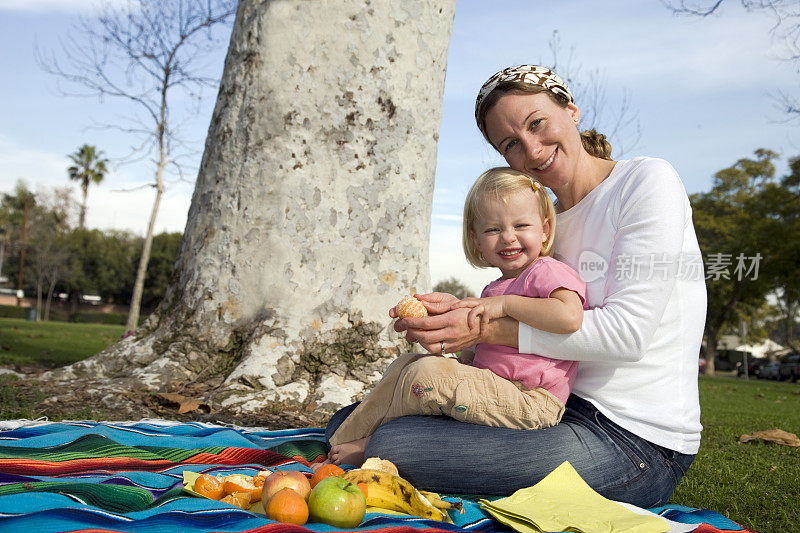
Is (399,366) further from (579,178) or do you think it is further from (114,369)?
(114,369)

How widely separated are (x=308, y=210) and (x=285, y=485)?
3.26 meters

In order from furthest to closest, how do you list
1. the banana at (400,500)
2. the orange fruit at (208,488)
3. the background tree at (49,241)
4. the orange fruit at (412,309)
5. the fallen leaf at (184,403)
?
the background tree at (49,241)
the fallen leaf at (184,403)
the orange fruit at (412,309)
the orange fruit at (208,488)
the banana at (400,500)

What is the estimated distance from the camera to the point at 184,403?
14.2 ft

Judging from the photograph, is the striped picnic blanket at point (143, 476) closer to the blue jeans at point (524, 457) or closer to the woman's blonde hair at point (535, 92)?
the blue jeans at point (524, 457)

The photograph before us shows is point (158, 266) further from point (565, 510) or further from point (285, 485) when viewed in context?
point (565, 510)

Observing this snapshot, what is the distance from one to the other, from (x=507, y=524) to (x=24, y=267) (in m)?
52.0

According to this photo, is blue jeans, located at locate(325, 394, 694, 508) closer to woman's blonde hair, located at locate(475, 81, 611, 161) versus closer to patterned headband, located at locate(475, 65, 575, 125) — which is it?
woman's blonde hair, located at locate(475, 81, 611, 161)

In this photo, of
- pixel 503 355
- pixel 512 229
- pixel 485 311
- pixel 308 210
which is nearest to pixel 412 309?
pixel 485 311

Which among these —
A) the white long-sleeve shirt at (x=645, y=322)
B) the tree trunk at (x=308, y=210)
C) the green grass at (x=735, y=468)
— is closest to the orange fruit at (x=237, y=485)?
the white long-sleeve shirt at (x=645, y=322)

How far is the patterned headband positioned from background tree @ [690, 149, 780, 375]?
2069cm

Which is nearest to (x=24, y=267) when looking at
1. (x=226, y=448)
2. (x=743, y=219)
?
(x=743, y=219)

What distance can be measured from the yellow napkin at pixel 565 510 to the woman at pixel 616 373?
70 mm

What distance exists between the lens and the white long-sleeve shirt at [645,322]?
2.27 metres

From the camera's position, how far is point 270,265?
4.93m
